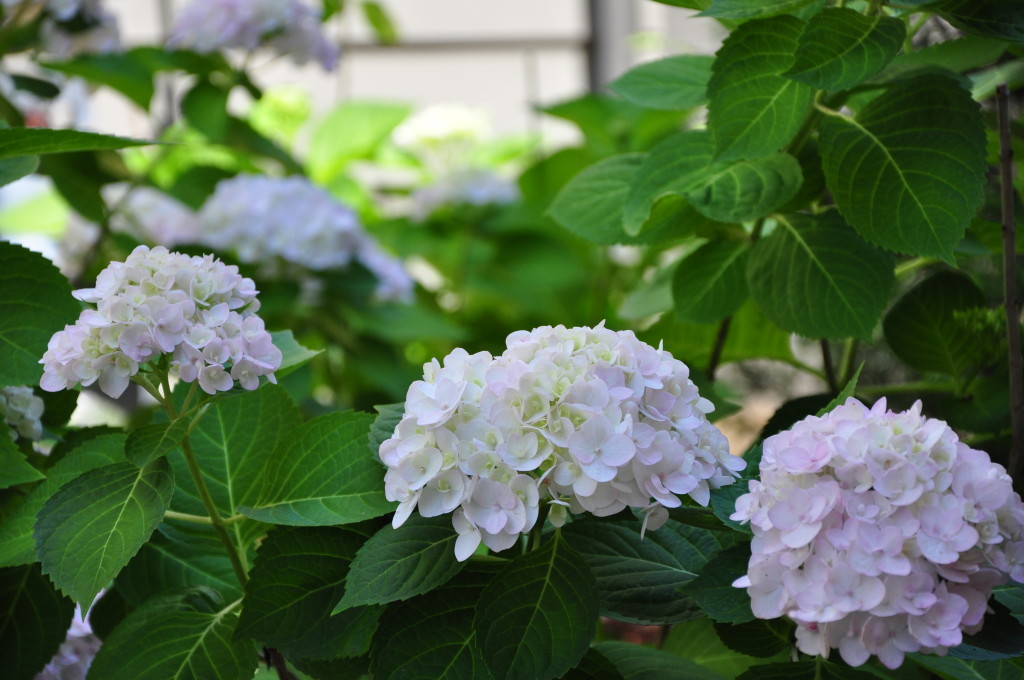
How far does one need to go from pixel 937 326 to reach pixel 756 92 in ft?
0.86

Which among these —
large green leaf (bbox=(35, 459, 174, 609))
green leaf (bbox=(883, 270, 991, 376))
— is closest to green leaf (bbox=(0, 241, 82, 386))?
large green leaf (bbox=(35, 459, 174, 609))

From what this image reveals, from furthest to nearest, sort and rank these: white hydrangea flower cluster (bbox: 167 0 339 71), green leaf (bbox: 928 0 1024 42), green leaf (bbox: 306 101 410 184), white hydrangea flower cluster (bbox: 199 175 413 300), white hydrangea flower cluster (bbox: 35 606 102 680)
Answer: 1. green leaf (bbox: 306 101 410 184)
2. white hydrangea flower cluster (bbox: 199 175 413 300)
3. white hydrangea flower cluster (bbox: 167 0 339 71)
4. white hydrangea flower cluster (bbox: 35 606 102 680)
5. green leaf (bbox: 928 0 1024 42)

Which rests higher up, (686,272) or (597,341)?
(597,341)

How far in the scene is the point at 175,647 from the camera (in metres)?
0.63

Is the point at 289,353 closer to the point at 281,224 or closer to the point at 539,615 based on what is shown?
the point at 539,615

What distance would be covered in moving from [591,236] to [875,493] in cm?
39

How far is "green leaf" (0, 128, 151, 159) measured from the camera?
65cm

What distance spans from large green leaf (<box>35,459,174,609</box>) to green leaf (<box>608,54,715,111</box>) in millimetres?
448

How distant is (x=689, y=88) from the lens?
2.71ft

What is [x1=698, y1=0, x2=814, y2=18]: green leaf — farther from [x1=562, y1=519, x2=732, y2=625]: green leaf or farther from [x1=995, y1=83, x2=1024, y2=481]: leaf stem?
[x1=562, y1=519, x2=732, y2=625]: green leaf

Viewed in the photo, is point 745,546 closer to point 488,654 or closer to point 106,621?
point 488,654

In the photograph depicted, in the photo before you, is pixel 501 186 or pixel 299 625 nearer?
pixel 299 625

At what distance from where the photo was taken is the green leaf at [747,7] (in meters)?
0.63

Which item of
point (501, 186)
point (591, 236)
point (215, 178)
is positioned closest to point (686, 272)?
point (591, 236)
